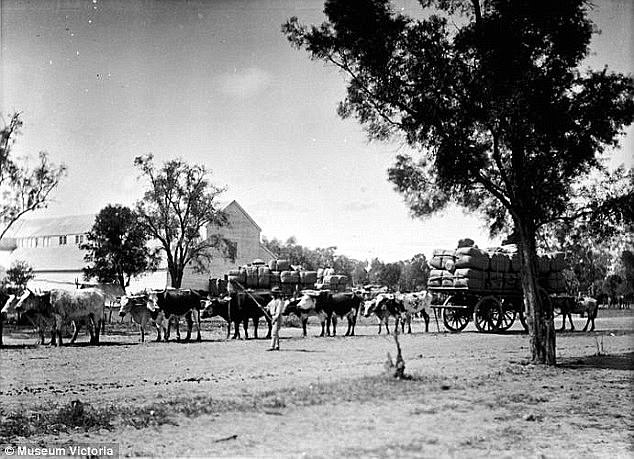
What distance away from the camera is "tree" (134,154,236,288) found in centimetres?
866

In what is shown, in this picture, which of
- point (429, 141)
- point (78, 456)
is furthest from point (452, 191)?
point (78, 456)

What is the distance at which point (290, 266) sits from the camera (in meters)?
13.8

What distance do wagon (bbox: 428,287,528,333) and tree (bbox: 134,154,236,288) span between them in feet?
26.7

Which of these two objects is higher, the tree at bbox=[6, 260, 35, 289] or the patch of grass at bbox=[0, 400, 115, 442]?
the tree at bbox=[6, 260, 35, 289]

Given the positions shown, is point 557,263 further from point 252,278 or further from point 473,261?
point 252,278

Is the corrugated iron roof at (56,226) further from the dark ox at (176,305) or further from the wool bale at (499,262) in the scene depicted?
the wool bale at (499,262)

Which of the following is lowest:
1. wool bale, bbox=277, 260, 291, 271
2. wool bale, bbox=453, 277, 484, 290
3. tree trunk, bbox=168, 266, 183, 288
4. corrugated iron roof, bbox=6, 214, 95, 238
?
wool bale, bbox=453, 277, 484, 290

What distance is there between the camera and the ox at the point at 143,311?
15203mm

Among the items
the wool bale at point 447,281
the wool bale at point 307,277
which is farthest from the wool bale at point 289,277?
the wool bale at point 447,281

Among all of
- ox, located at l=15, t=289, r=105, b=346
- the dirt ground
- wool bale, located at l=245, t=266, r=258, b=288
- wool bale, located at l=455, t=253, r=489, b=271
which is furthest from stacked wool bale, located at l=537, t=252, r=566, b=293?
ox, located at l=15, t=289, r=105, b=346

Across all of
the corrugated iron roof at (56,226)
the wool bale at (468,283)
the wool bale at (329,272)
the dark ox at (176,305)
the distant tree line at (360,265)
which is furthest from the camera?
the wool bale at (468,283)

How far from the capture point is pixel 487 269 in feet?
54.1

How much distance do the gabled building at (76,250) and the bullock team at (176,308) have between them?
1.11 metres

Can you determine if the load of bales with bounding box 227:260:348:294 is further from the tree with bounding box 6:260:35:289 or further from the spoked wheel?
the tree with bounding box 6:260:35:289
